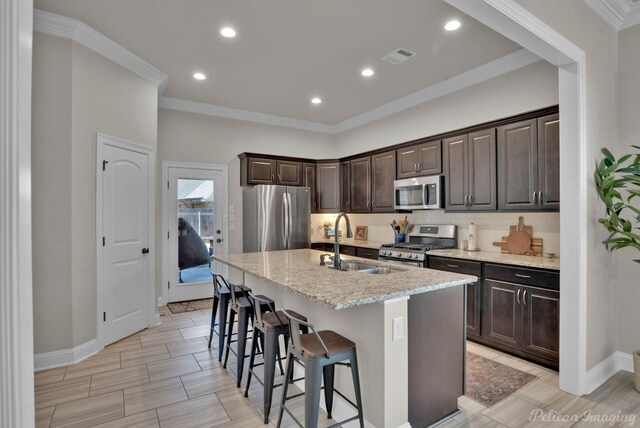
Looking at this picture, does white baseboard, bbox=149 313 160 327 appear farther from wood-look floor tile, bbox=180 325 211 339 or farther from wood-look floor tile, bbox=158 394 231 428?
wood-look floor tile, bbox=158 394 231 428

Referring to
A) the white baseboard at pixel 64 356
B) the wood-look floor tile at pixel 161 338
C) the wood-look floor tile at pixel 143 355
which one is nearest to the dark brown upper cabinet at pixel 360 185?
the wood-look floor tile at pixel 161 338

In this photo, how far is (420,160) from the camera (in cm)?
455

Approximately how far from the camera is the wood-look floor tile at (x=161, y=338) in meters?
3.67

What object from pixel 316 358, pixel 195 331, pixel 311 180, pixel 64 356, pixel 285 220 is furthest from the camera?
pixel 311 180

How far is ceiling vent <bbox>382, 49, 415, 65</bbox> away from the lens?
3.61m

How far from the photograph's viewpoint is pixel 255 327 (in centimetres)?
257

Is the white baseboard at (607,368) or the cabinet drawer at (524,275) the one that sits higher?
the cabinet drawer at (524,275)

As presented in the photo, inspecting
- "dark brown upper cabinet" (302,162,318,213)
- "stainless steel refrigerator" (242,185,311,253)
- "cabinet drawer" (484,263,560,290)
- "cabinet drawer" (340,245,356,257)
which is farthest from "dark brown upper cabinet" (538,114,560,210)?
"dark brown upper cabinet" (302,162,318,213)

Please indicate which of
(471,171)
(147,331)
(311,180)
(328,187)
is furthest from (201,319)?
(471,171)

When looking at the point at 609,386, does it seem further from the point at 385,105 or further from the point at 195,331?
the point at 385,105

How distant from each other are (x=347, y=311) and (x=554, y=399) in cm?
175

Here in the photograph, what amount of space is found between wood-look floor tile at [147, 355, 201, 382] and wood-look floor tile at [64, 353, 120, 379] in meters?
0.36

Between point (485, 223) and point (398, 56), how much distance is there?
218 cm

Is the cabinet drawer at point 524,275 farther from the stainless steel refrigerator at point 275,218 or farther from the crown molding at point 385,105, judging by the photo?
the stainless steel refrigerator at point 275,218
